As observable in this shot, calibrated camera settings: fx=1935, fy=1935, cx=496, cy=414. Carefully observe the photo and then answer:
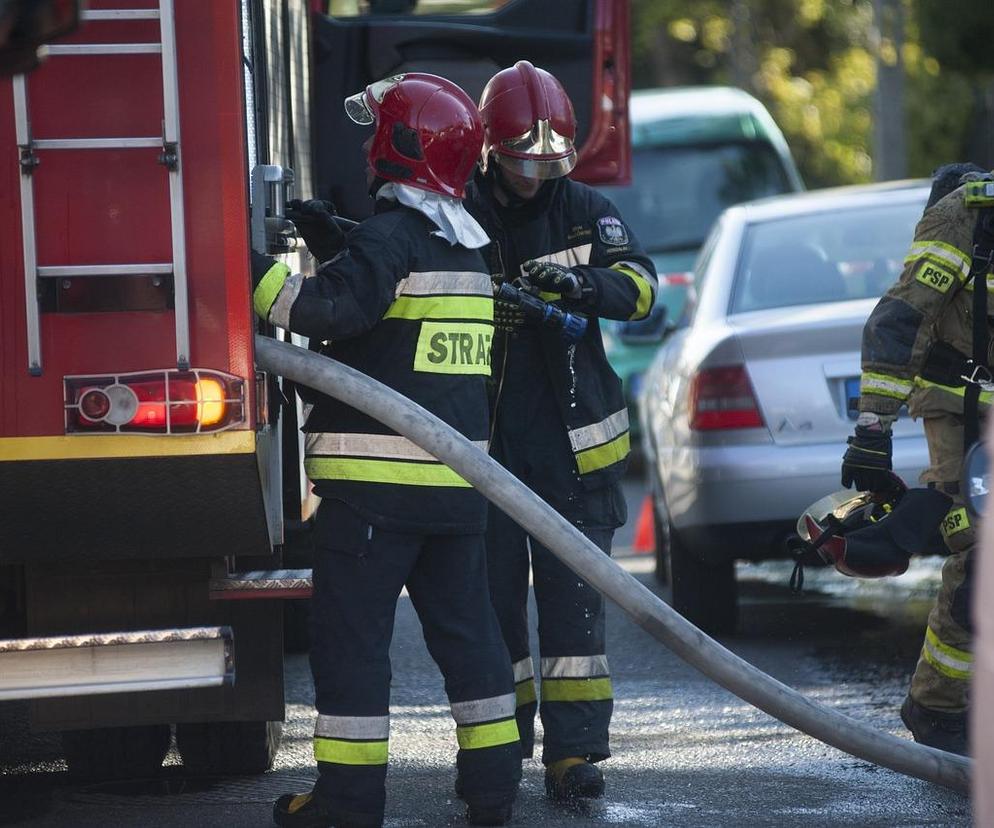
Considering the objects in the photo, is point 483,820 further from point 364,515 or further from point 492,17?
point 492,17

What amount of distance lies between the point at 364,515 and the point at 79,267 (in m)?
0.95

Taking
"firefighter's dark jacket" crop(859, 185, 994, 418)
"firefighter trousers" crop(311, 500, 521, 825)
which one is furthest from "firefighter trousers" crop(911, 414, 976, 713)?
"firefighter trousers" crop(311, 500, 521, 825)

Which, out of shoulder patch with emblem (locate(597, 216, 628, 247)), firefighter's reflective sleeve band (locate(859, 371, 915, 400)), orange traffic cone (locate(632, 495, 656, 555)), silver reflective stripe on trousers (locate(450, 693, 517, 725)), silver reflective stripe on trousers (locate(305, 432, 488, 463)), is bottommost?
orange traffic cone (locate(632, 495, 656, 555))

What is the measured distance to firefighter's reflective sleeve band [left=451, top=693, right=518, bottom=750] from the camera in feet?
15.8

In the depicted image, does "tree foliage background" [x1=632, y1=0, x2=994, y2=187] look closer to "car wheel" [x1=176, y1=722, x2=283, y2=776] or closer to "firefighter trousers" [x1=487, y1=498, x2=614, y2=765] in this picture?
"firefighter trousers" [x1=487, y1=498, x2=614, y2=765]

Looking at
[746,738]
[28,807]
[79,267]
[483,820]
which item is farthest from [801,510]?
[79,267]

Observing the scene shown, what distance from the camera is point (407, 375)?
4.70 m

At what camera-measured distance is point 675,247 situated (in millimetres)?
14188

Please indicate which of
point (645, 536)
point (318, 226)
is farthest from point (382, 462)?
point (645, 536)

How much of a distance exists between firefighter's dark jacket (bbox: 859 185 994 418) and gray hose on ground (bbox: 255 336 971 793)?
1.07m

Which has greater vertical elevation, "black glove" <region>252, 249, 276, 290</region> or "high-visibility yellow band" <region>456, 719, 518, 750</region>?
"black glove" <region>252, 249, 276, 290</region>

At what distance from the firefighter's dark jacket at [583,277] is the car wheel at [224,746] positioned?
3.75 feet

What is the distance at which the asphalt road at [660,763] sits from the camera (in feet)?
16.5

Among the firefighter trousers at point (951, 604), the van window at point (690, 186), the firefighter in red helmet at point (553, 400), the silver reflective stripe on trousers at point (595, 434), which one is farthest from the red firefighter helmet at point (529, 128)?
the van window at point (690, 186)
